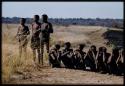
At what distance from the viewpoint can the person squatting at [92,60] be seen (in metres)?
12.4

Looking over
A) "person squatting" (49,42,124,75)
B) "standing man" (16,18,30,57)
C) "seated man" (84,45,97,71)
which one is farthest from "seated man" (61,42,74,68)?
"standing man" (16,18,30,57)

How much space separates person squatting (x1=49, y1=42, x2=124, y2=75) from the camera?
40.7ft

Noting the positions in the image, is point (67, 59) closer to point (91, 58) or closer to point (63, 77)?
point (91, 58)

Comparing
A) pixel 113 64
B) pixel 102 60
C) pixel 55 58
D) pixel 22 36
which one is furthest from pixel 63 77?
pixel 22 36

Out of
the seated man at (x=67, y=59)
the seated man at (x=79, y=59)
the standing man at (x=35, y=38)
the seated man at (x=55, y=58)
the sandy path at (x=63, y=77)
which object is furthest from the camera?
the standing man at (x=35, y=38)

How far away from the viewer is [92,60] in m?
13.0

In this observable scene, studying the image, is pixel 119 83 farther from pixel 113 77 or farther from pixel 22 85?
pixel 22 85

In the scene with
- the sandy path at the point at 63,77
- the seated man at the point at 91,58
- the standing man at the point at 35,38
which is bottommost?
the sandy path at the point at 63,77

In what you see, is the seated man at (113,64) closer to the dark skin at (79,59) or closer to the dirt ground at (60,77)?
the dirt ground at (60,77)

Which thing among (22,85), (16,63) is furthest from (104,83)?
(16,63)

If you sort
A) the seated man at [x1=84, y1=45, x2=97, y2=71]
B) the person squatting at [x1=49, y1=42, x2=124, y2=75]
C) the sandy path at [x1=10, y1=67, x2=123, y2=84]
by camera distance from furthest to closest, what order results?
the seated man at [x1=84, y1=45, x2=97, y2=71] → the person squatting at [x1=49, y1=42, x2=124, y2=75] → the sandy path at [x1=10, y1=67, x2=123, y2=84]

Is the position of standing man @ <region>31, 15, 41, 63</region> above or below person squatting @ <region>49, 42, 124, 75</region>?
above

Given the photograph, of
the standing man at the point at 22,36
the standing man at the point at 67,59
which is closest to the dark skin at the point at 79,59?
the standing man at the point at 67,59

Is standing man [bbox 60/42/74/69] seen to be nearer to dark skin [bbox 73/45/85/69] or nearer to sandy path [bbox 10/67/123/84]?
dark skin [bbox 73/45/85/69]
